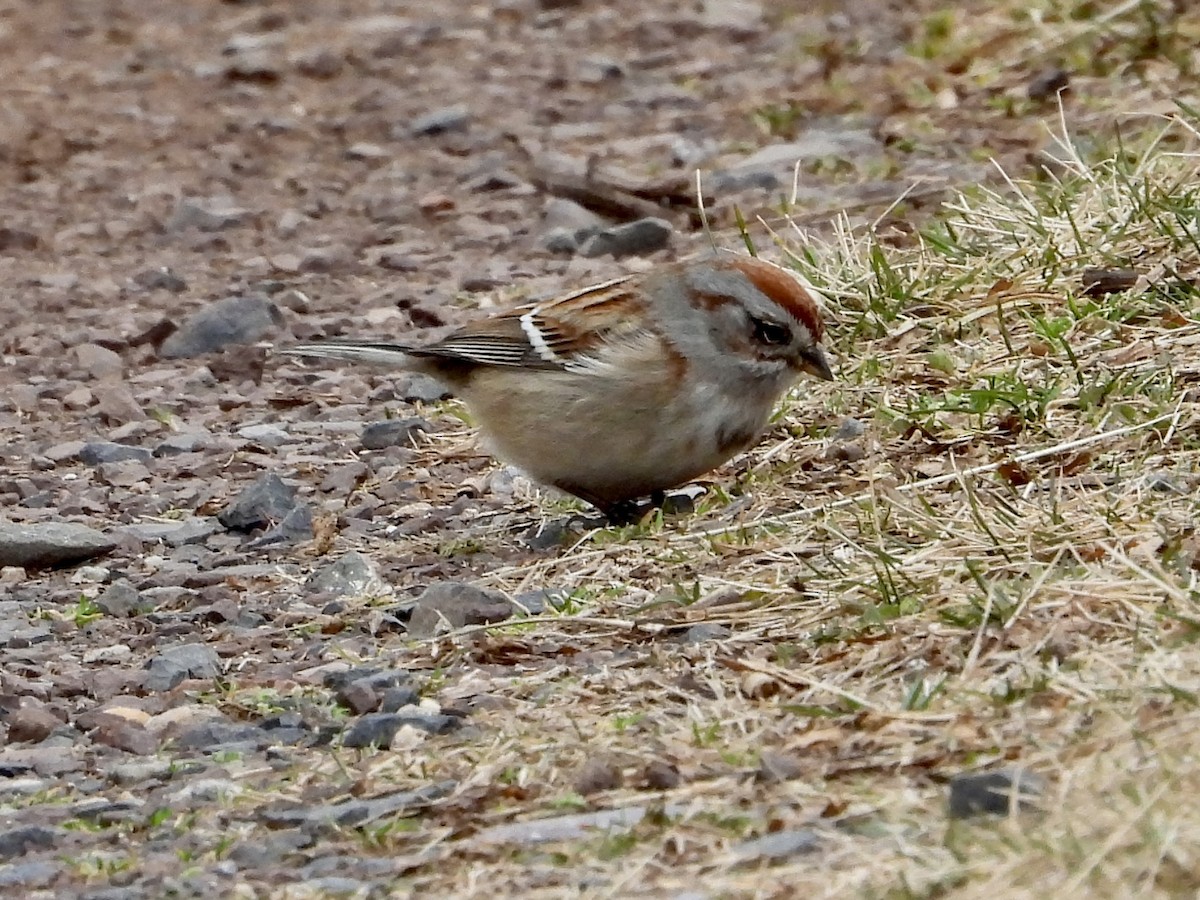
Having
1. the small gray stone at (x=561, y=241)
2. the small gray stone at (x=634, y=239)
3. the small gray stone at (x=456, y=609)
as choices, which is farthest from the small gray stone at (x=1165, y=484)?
the small gray stone at (x=561, y=241)

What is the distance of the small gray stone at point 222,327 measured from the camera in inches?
313

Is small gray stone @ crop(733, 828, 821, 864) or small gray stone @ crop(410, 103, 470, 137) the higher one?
Answer: small gray stone @ crop(733, 828, 821, 864)

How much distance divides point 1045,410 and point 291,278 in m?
3.88

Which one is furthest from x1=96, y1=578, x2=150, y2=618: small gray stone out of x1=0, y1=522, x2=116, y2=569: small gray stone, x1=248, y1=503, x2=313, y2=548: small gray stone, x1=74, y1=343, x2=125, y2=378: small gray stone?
x1=74, y1=343, x2=125, y2=378: small gray stone

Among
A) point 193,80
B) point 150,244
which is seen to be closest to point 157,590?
point 150,244

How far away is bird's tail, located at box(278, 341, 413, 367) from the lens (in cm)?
636

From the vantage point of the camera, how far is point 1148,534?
4562 mm

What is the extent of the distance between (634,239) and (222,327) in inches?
61.6

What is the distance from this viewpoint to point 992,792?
3.41 metres

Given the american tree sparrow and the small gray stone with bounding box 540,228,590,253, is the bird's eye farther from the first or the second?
the small gray stone with bounding box 540,228,590,253

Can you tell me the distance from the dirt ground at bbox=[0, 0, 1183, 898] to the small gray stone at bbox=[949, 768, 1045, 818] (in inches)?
11.3

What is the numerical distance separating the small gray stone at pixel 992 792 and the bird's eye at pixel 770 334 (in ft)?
8.09

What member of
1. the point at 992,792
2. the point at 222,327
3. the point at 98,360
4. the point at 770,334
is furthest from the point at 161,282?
the point at 992,792

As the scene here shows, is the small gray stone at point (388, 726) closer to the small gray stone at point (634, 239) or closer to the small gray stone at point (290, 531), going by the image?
the small gray stone at point (290, 531)
